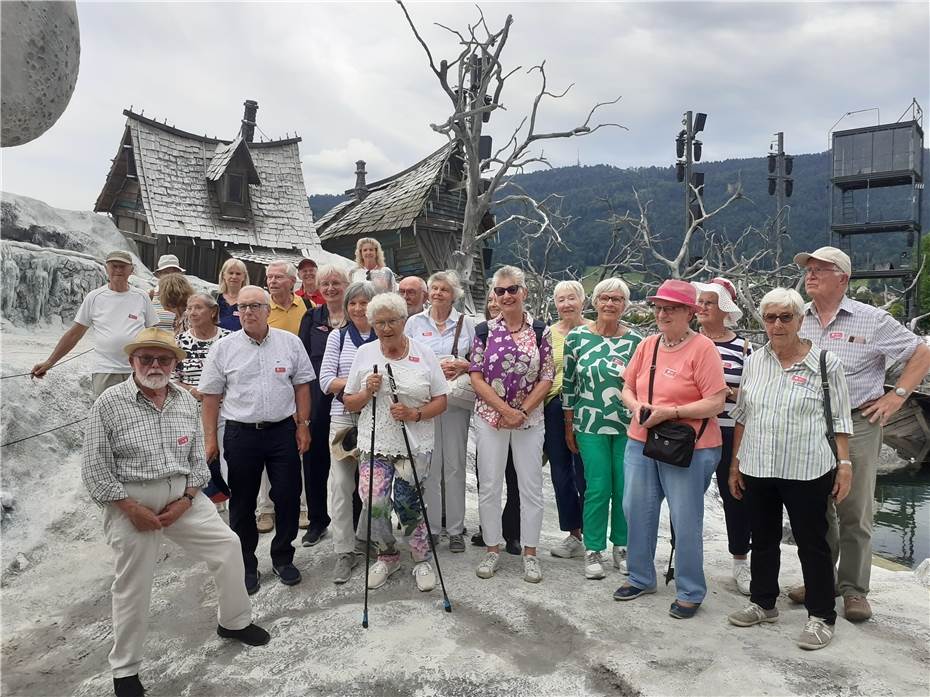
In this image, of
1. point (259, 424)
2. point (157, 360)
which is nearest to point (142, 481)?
point (157, 360)

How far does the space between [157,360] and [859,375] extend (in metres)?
3.99

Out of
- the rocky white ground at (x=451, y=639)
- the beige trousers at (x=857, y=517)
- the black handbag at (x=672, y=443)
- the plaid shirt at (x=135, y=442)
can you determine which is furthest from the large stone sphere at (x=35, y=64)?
the beige trousers at (x=857, y=517)

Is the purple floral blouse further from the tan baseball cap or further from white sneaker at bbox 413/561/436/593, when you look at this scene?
the tan baseball cap

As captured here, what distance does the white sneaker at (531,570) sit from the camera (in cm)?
412

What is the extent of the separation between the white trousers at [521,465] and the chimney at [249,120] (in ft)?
60.9

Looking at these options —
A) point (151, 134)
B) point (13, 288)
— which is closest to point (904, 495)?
point (13, 288)

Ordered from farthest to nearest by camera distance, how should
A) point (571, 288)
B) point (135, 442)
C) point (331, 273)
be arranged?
point (331, 273), point (571, 288), point (135, 442)

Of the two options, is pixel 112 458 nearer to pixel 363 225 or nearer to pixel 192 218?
pixel 192 218

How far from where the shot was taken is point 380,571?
410 cm

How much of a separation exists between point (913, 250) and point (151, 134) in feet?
129

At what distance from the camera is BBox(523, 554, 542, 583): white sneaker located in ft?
13.5

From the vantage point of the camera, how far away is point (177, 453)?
3.26 metres

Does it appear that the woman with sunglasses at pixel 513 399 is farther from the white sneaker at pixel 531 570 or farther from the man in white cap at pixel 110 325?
the man in white cap at pixel 110 325

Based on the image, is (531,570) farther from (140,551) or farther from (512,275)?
(140,551)
